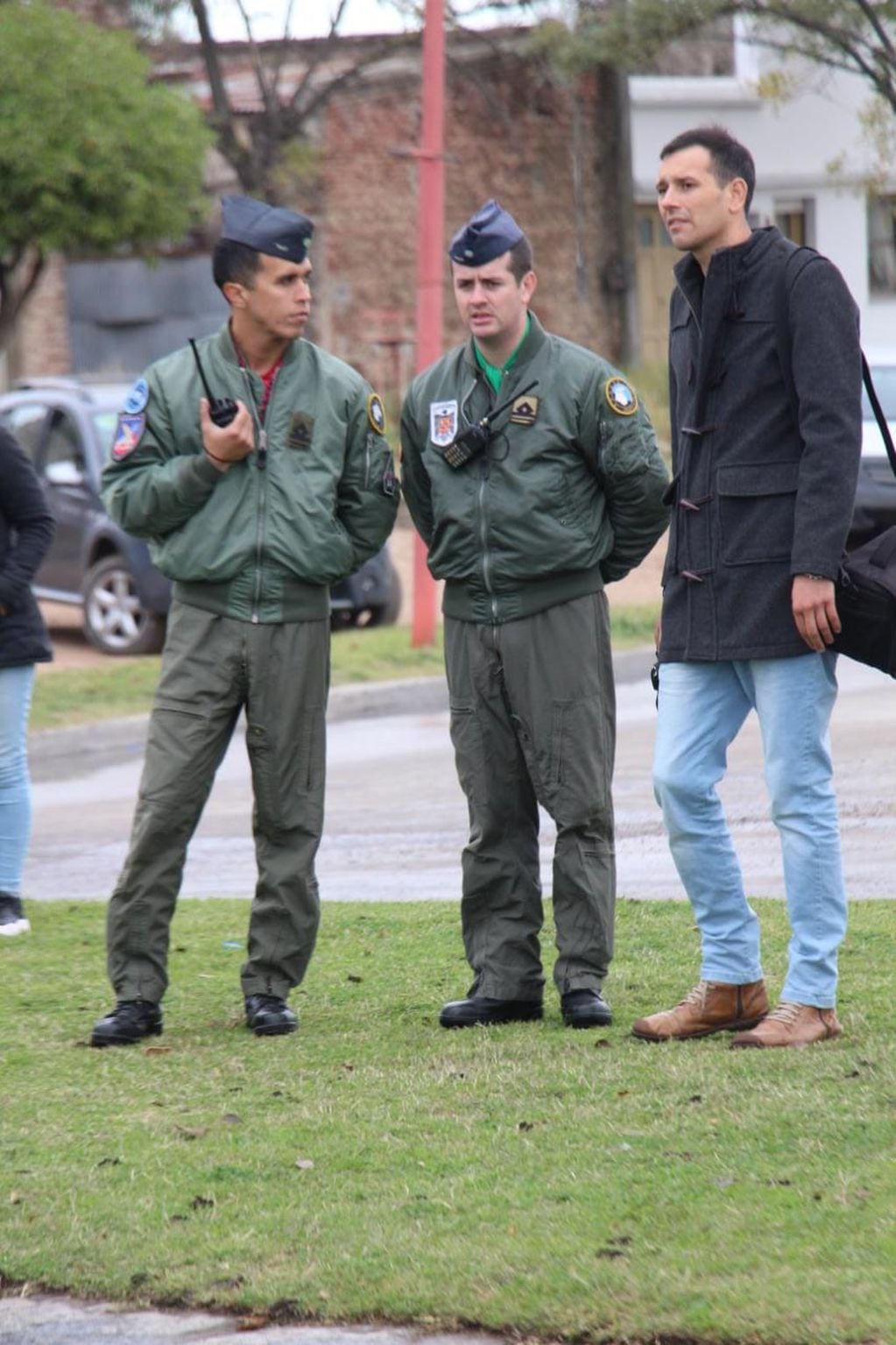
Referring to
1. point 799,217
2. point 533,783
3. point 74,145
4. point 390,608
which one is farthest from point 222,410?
point 799,217

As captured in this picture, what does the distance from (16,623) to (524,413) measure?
8.46 ft

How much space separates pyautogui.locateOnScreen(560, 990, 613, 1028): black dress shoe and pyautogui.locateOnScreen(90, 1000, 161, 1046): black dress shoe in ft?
3.58

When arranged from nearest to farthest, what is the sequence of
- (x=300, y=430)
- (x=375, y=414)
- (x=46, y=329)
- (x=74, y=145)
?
(x=300, y=430) < (x=375, y=414) < (x=74, y=145) < (x=46, y=329)

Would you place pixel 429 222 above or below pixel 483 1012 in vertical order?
above

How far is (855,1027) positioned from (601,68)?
27.5 m

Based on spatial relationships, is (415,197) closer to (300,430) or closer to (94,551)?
(94,551)

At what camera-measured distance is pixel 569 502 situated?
5641mm

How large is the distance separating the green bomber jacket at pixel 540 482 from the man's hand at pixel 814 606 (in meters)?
0.70

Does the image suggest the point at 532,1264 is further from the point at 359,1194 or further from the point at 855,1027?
the point at 855,1027

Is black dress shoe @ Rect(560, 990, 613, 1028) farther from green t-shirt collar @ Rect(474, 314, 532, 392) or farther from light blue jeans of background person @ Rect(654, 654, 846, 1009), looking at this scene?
green t-shirt collar @ Rect(474, 314, 532, 392)

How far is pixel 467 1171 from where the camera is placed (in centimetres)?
440

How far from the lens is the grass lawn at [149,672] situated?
46.8ft

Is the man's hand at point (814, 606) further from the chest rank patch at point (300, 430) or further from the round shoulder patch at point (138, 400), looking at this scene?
the round shoulder patch at point (138, 400)

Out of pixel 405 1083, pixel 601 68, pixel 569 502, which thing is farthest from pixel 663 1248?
pixel 601 68
